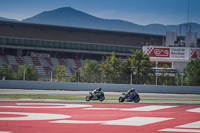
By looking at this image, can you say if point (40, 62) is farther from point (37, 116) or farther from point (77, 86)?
point (37, 116)

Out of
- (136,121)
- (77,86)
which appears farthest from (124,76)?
(136,121)

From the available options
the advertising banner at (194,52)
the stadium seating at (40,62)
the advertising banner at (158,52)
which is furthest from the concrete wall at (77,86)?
the advertising banner at (194,52)

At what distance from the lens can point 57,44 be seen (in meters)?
72.2

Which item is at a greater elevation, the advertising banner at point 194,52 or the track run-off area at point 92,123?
the advertising banner at point 194,52

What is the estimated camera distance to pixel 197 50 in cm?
6234

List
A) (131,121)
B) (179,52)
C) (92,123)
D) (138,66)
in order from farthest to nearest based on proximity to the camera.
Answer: (179,52) → (138,66) → (131,121) → (92,123)

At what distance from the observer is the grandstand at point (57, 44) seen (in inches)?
2662

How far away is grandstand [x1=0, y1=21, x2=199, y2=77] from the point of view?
67625 mm

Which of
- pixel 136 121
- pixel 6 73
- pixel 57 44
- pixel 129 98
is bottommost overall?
pixel 136 121

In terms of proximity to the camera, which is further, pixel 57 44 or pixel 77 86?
pixel 57 44

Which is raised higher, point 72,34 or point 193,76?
point 72,34

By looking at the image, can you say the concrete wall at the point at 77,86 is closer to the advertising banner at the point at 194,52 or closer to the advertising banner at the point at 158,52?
the advertising banner at the point at 158,52

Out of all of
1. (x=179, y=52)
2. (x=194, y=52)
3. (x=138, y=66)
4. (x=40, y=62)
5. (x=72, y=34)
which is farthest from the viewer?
(x=72, y=34)

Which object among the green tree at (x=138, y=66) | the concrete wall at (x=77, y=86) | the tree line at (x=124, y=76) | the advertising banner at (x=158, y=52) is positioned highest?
the advertising banner at (x=158, y=52)
